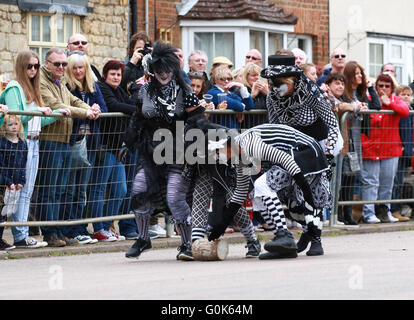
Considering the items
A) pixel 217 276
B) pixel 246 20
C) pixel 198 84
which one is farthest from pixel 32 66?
pixel 246 20

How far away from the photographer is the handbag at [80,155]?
12.1 m

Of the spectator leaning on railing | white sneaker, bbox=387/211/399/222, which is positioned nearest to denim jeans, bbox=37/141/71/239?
the spectator leaning on railing

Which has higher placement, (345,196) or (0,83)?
(0,83)

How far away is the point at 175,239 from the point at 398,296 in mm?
5696

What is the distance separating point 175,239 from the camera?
12.8 m

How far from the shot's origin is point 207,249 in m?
10.4

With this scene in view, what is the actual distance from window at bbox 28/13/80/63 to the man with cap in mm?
7882

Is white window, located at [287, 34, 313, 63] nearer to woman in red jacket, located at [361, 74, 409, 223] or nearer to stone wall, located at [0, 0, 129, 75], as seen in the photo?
stone wall, located at [0, 0, 129, 75]

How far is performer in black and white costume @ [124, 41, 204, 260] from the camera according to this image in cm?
1038

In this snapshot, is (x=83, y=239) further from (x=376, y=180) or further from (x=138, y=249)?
(x=376, y=180)

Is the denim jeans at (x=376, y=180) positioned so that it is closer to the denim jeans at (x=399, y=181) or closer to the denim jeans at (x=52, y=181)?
the denim jeans at (x=399, y=181)

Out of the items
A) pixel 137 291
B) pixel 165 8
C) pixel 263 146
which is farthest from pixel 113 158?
pixel 165 8

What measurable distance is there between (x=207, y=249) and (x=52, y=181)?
2.38m

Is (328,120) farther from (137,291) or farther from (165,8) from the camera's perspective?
(165,8)
